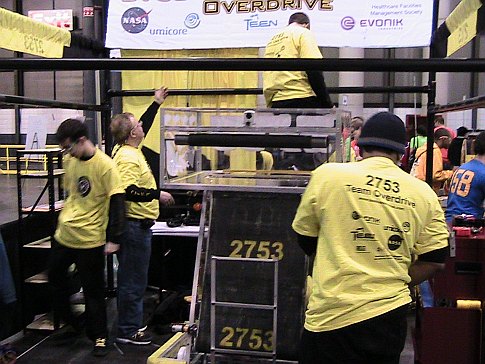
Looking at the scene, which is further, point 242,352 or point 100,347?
point 100,347

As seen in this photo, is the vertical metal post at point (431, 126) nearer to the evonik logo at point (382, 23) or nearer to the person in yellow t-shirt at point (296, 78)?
the evonik logo at point (382, 23)

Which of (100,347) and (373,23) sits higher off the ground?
(373,23)

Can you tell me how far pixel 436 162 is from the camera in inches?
251

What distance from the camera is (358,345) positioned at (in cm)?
212

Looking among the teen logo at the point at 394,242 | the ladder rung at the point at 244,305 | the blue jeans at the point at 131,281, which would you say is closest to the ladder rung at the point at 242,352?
the ladder rung at the point at 244,305

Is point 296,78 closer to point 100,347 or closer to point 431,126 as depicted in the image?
point 431,126

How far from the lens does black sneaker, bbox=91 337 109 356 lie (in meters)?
4.23

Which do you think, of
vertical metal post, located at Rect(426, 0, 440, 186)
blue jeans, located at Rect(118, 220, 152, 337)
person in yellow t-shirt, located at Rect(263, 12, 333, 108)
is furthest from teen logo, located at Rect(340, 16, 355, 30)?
blue jeans, located at Rect(118, 220, 152, 337)

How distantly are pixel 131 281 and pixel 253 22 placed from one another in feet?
7.64

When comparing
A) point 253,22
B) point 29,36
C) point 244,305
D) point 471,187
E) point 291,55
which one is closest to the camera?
point 244,305

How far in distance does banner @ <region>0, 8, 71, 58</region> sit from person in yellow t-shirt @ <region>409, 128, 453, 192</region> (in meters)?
3.30

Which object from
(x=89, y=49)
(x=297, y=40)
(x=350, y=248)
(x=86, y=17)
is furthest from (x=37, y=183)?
(x=350, y=248)

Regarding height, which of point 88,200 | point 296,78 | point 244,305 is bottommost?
point 244,305

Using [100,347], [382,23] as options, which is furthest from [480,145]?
[100,347]
